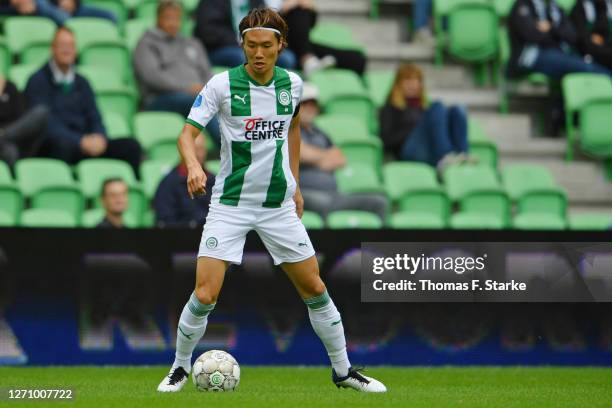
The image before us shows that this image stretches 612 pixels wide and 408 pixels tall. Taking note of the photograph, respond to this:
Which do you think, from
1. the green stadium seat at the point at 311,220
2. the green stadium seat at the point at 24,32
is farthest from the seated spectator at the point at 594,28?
the green stadium seat at the point at 24,32

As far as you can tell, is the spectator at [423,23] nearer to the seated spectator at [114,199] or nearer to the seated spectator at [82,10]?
the seated spectator at [82,10]

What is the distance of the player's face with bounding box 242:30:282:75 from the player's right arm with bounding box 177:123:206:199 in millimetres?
484

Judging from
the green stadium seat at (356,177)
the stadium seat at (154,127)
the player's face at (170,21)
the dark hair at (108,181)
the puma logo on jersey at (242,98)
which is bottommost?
the green stadium seat at (356,177)

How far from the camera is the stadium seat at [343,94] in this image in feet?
46.2

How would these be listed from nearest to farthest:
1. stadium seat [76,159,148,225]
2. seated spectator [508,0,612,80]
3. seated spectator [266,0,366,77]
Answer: stadium seat [76,159,148,225]
seated spectator [266,0,366,77]
seated spectator [508,0,612,80]

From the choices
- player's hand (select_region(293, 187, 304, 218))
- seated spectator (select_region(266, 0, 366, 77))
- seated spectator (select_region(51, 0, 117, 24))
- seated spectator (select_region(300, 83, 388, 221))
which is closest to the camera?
player's hand (select_region(293, 187, 304, 218))

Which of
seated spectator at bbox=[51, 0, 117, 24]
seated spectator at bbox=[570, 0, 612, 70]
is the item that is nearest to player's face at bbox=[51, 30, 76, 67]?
seated spectator at bbox=[51, 0, 117, 24]

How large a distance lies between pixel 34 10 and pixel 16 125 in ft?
7.62

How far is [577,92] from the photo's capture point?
15.0 m

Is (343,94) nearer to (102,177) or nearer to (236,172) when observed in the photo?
(102,177)

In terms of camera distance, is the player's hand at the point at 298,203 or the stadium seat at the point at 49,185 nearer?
the player's hand at the point at 298,203

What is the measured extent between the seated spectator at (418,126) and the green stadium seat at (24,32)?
347cm

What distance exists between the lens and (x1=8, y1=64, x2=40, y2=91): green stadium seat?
1320 centimetres

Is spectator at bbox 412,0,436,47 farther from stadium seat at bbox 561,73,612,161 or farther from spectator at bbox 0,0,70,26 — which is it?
spectator at bbox 0,0,70,26
